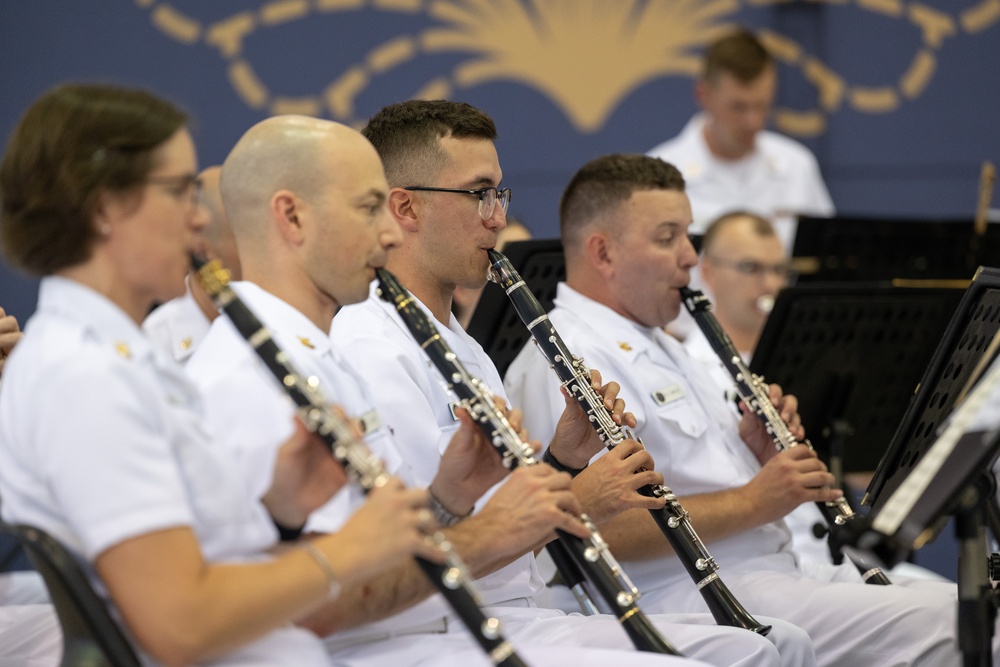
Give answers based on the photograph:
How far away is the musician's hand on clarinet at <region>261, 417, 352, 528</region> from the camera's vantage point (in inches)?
89.3

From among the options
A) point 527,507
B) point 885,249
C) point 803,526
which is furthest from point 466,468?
point 885,249

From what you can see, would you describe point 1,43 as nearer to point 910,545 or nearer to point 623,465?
point 623,465

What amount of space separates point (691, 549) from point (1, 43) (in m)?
5.62

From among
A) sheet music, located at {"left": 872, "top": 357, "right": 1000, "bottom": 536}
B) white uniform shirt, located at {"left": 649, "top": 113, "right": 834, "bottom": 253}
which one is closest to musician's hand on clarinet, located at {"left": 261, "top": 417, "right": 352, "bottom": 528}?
sheet music, located at {"left": 872, "top": 357, "right": 1000, "bottom": 536}

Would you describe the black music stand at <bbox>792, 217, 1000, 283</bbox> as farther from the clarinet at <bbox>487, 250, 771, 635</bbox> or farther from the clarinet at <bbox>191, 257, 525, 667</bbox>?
the clarinet at <bbox>191, 257, 525, 667</bbox>

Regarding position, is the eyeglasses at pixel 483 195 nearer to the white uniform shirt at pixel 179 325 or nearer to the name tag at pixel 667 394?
the name tag at pixel 667 394

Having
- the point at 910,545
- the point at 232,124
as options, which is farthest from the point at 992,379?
the point at 232,124

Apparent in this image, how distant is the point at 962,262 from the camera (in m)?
5.21

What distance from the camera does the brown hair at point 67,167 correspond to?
6.54ft

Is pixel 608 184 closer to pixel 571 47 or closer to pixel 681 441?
pixel 681 441

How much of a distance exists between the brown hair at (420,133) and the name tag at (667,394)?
3.16ft

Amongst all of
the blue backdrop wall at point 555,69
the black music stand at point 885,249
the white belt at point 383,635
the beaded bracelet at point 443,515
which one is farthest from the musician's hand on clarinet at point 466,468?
the blue backdrop wall at point 555,69

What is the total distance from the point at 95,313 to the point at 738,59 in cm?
586

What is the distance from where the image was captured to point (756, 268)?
5.64 meters
